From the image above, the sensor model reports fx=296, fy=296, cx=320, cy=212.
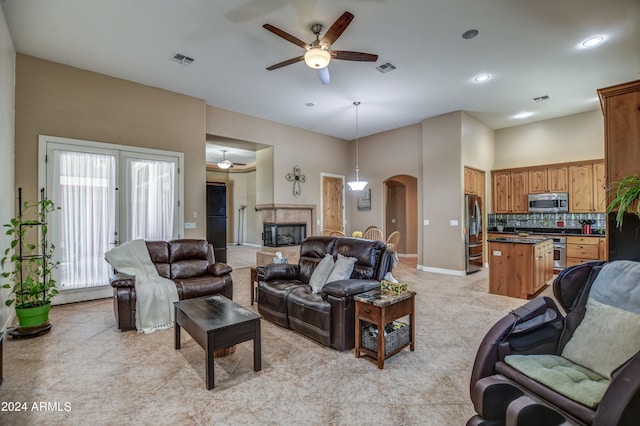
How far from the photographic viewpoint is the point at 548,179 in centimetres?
678

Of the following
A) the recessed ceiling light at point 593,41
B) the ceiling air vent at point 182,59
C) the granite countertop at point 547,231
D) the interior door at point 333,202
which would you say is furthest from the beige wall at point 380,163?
the ceiling air vent at point 182,59

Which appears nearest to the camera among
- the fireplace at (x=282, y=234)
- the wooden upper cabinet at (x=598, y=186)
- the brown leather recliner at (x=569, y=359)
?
the brown leather recliner at (x=569, y=359)

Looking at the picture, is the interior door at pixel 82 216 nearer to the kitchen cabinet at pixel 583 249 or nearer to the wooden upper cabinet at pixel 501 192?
the wooden upper cabinet at pixel 501 192

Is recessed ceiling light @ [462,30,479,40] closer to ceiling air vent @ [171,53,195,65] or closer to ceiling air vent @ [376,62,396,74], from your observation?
ceiling air vent @ [376,62,396,74]

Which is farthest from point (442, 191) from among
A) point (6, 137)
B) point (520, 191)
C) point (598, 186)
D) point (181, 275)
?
point (6, 137)

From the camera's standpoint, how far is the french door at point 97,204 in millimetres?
4277

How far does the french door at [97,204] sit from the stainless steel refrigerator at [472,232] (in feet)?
19.4

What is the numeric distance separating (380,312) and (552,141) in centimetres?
702

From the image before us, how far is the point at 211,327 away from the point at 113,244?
11.3ft

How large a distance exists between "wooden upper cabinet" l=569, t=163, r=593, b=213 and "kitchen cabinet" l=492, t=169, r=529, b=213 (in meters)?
0.82

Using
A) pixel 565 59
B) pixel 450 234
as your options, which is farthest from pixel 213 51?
pixel 450 234

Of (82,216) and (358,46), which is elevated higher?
(358,46)

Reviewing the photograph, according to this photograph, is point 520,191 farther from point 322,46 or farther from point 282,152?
point 322,46

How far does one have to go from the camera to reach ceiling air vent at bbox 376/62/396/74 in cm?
435
